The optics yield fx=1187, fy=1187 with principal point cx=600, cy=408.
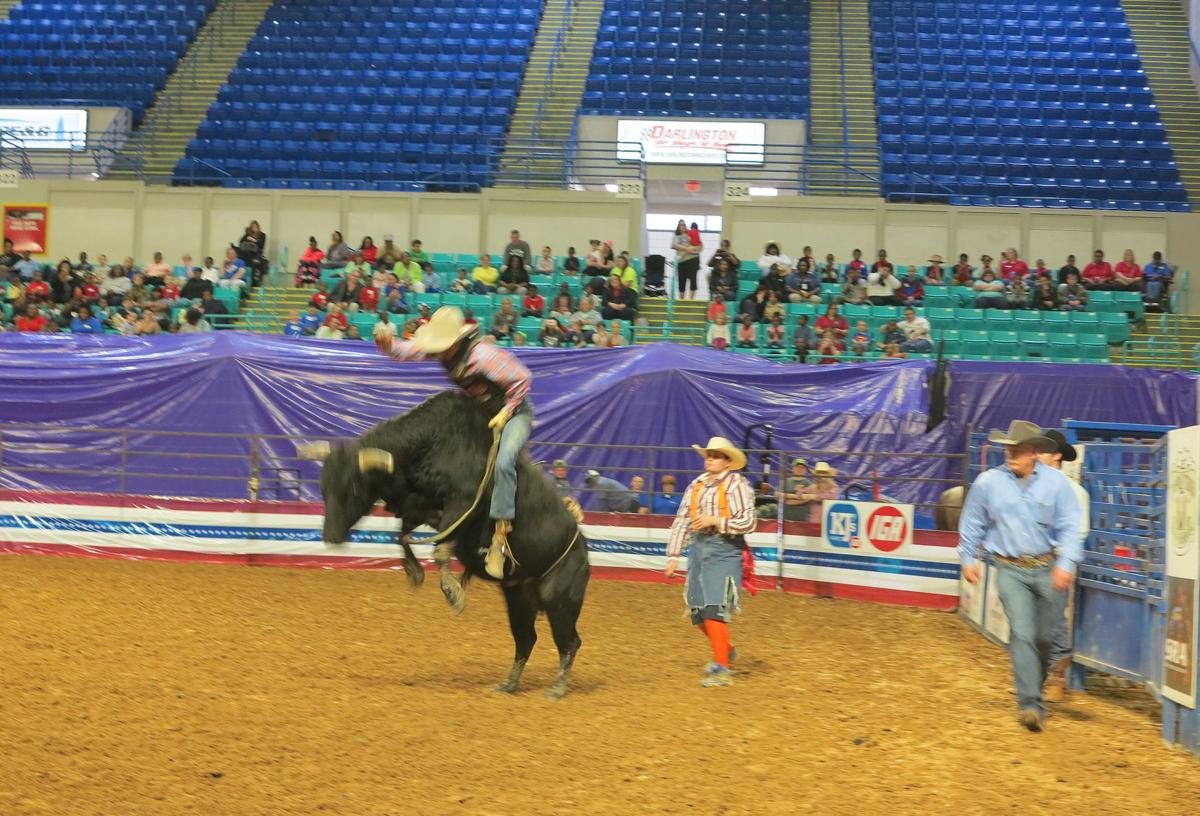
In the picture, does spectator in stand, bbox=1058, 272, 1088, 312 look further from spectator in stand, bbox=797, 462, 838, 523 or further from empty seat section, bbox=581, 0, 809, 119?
empty seat section, bbox=581, 0, 809, 119

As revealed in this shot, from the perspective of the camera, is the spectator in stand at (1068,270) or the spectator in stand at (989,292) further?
the spectator in stand at (1068,270)

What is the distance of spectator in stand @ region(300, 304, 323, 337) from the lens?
67.3 feet

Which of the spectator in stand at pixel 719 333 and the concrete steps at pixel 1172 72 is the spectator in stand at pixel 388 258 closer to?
the spectator in stand at pixel 719 333

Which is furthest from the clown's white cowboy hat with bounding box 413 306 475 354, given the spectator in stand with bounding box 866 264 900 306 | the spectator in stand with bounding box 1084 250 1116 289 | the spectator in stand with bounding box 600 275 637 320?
the spectator in stand with bounding box 1084 250 1116 289

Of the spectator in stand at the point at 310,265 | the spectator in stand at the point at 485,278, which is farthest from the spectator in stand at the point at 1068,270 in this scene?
the spectator in stand at the point at 310,265

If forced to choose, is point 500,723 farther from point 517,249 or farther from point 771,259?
point 771,259

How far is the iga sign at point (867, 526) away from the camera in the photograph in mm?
13938

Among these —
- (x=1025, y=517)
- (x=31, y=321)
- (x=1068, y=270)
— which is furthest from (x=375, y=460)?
(x=1068, y=270)

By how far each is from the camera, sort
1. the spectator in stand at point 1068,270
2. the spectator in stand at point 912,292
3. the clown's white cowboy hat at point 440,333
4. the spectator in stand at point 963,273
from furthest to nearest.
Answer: the spectator in stand at point 963,273
the spectator in stand at point 1068,270
the spectator in stand at point 912,292
the clown's white cowboy hat at point 440,333

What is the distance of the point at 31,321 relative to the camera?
67.2ft

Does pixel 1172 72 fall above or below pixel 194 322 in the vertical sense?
above

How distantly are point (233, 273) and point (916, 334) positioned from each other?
13.5 metres

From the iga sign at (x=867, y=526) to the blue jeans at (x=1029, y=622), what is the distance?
6.09 metres

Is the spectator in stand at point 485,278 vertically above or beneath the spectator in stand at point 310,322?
above
